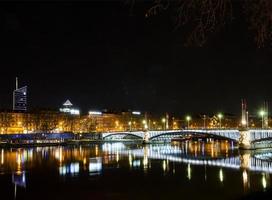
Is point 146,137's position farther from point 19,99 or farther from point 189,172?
point 19,99

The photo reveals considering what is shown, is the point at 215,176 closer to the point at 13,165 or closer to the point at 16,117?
the point at 13,165

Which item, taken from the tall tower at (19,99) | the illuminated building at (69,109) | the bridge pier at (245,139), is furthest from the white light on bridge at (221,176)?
the tall tower at (19,99)

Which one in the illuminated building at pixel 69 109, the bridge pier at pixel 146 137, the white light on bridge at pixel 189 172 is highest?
the illuminated building at pixel 69 109

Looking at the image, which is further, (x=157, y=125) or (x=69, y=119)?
(x=157, y=125)

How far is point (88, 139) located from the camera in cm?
11319

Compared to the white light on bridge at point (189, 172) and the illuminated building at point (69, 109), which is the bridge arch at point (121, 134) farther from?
the white light on bridge at point (189, 172)

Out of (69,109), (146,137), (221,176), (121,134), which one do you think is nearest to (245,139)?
(221,176)

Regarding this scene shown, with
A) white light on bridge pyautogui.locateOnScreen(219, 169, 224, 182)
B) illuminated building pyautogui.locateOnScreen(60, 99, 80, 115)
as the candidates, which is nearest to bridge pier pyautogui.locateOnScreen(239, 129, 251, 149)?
white light on bridge pyautogui.locateOnScreen(219, 169, 224, 182)

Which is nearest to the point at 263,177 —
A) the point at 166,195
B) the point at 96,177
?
the point at 166,195

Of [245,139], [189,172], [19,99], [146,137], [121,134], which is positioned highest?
[19,99]

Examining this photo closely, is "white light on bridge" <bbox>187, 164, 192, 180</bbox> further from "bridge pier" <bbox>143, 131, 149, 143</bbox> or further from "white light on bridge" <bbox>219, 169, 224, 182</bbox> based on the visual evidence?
"bridge pier" <bbox>143, 131, 149, 143</bbox>

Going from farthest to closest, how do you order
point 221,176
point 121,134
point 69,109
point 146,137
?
point 69,109 < point 121,134 < point 146,137 < point 221,176

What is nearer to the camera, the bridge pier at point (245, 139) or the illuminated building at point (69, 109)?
the bridge pier at point (245, 139)

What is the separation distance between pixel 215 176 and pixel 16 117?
95800mm
